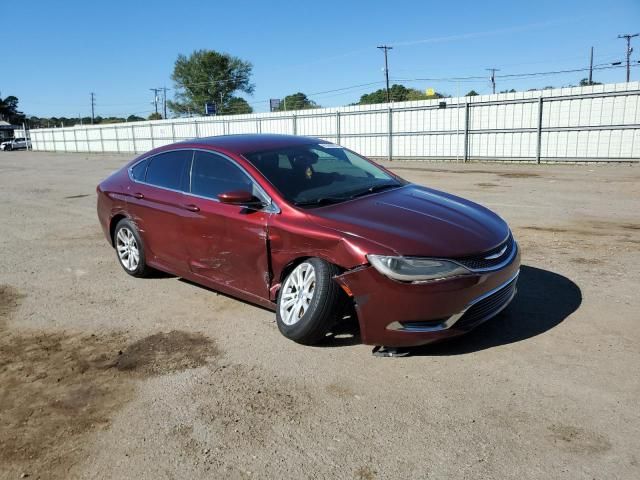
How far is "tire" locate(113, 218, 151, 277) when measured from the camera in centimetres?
576

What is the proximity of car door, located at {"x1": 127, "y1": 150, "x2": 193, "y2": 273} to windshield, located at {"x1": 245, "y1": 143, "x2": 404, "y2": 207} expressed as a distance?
3.03 ft

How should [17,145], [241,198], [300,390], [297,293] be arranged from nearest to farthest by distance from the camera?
[300,390] → [297,293] → [241,198] → [17,145]

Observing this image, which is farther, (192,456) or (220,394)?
(220,394)

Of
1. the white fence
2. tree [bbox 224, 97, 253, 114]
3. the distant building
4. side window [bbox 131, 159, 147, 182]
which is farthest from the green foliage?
side window [bbox 131, 159, 147, 182]

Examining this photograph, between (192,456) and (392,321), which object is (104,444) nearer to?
(192,456)

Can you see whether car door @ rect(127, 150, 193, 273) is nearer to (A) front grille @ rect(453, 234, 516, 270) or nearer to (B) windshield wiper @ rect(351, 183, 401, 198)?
(B) windshield wiper @ rect(351, 183, 401, 198)

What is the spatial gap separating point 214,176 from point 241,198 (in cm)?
76

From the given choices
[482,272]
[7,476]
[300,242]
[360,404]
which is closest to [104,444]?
[7,476]

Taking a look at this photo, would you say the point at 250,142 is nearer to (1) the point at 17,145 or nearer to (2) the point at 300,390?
(2) the point at 300,390

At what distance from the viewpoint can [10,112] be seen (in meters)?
123

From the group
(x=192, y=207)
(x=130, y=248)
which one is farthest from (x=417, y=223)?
(x=130, y=248)

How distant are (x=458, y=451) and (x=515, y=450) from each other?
0.29 m

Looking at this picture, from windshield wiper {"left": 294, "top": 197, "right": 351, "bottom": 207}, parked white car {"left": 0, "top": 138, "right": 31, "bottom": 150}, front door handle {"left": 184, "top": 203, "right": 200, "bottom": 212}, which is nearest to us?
windshield wiper {"left": 294, "top": 197, "right": 351, "bottom": 207}

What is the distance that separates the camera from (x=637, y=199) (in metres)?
10.6
